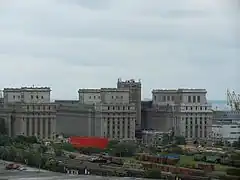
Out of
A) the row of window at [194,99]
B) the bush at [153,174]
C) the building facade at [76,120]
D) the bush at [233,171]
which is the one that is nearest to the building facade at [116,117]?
the building facade at [76,120]

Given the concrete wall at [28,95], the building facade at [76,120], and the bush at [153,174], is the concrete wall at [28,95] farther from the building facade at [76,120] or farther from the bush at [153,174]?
the bush at [153,174]

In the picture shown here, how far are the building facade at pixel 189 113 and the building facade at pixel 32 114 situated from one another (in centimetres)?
221

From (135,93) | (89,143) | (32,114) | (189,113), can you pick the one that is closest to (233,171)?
(89,143)

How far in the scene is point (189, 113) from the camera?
12.5m

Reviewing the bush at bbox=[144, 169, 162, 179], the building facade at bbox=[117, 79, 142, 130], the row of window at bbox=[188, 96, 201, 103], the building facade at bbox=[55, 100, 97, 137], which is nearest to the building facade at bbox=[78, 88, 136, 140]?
the building facade at bbox=[55, 100, 97, 137]

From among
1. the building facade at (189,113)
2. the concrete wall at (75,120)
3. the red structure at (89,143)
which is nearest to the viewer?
the red structure at (89,143)

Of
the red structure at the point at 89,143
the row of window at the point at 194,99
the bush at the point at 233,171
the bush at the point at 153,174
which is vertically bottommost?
the bush at the point at 153,174

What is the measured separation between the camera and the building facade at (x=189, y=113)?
12.4m

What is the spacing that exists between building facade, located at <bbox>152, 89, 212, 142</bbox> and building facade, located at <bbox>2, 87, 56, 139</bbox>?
7.26 feet

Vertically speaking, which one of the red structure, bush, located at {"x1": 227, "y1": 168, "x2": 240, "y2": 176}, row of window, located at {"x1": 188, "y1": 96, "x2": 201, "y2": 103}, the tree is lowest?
bush, located at {"x1": 227, "y1": 168, "x2": 240, "y2": 176}

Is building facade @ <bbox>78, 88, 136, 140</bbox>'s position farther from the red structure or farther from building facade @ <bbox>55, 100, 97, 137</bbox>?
the red structure

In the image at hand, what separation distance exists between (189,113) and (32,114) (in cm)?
286

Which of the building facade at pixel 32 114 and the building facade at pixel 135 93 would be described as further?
the building facade at pixel 135 93

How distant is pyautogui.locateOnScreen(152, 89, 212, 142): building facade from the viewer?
1241cm
